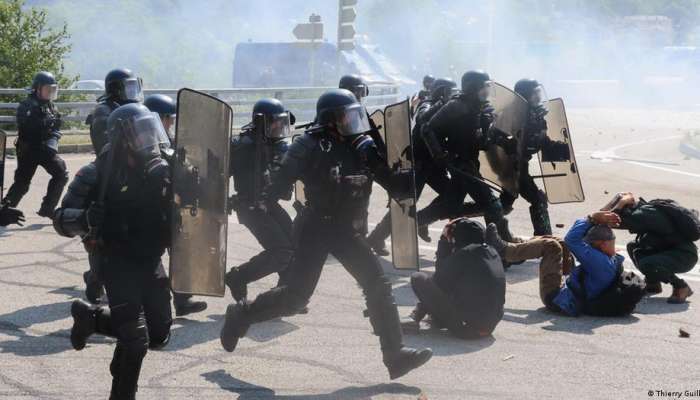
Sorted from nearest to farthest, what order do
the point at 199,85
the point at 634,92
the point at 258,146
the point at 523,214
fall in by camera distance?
the point at 258,146
the point at 523,214
the point at 199,85
the point at 634,92

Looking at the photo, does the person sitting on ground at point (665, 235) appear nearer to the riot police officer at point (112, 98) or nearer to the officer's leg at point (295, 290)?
the officer's leg at point (295, 290)

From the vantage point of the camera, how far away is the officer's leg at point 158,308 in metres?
5.15

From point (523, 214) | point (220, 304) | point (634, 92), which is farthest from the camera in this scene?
point (634, 92)

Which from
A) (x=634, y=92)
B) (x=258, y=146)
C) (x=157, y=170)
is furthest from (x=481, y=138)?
(x=634, y=92)

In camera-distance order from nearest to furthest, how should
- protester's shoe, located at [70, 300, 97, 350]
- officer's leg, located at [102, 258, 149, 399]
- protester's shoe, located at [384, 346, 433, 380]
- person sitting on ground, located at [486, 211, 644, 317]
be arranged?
officer's leg, located at [102, 258, 149, 399] < protester's shoe, located at [70, 300, 97, 350] < protester's shoe, located at [384, 346, 433, 380] < person sitting on ground, located at [486, 211, 644, 317]

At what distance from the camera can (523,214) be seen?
12.1 metres

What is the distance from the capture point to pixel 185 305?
7133 mm

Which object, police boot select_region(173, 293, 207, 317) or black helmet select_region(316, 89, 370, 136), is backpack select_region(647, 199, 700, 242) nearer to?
black helmet select_region(316, 89, 370, 136)

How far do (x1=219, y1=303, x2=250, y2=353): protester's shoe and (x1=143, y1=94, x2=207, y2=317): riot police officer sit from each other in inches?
21.3

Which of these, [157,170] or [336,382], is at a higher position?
[157,170]

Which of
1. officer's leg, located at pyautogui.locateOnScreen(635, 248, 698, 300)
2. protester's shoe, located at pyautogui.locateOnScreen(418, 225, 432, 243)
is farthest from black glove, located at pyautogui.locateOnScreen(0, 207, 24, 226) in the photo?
officer's leg, located at pyautogui.locateOnScreen(635, 248, 698, 300)

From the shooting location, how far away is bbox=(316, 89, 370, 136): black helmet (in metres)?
5.71

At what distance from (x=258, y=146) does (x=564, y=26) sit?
4444cm

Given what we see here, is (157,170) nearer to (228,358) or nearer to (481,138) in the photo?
(228,358)
